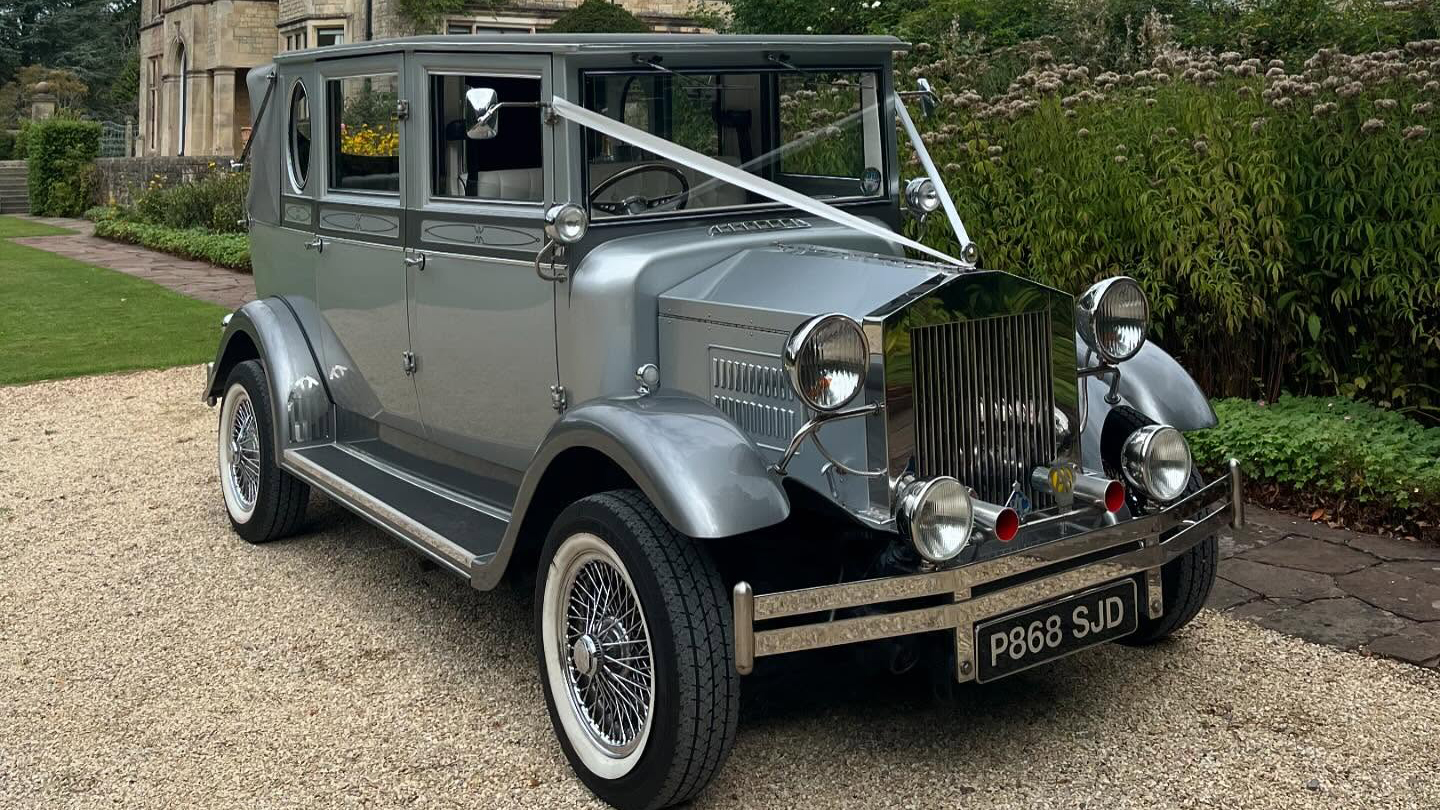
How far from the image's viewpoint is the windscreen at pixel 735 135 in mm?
4418

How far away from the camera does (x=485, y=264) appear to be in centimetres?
462

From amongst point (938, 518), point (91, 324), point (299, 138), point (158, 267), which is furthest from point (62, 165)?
point (938, 518)

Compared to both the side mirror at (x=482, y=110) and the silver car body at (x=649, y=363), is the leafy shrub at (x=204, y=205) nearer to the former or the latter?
the silver car body at (x=649, y=363)

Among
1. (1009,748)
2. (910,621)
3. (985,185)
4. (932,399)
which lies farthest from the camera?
(985,185)

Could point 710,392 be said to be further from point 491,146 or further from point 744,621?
point 491,146

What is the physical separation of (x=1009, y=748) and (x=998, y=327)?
1.20 m

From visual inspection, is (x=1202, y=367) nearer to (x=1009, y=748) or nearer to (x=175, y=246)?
(x=1009, y=748)

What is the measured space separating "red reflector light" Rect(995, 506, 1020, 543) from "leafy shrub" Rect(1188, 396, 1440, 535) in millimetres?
2887

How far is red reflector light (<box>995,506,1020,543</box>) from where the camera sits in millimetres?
3564

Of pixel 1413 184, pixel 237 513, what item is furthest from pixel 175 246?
pixel 1413 184

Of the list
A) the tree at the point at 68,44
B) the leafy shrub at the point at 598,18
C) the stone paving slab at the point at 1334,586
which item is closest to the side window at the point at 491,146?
the stone paving slab at the point at 1334,586

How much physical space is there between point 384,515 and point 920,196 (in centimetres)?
219

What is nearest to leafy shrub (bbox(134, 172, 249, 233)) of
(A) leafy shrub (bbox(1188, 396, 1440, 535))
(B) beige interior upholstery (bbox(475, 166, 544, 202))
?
(B) beige interior upholstery (bbox(475, 166, 544, 202))

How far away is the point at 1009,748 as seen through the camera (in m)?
3.99
